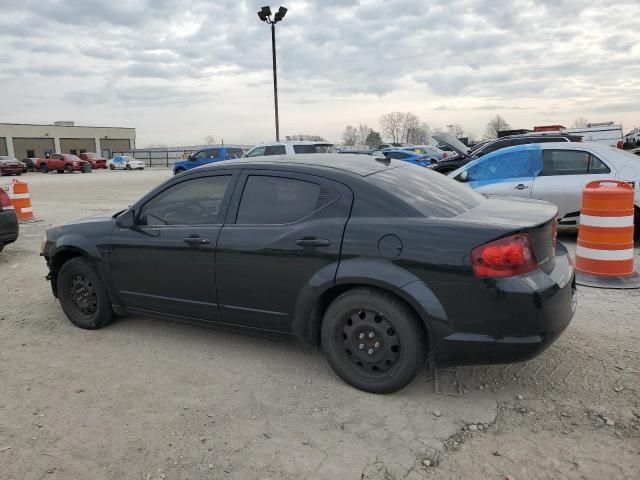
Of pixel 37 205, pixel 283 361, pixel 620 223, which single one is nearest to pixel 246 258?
pixel 283 361

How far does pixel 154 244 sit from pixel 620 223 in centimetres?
473

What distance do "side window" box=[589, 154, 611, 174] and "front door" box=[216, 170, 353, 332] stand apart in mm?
5612

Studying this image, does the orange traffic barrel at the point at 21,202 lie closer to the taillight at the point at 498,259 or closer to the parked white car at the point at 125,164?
the taillight at the point at 498,259

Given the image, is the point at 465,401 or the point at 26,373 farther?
the point at 26,373

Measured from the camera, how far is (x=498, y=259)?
9.48 feet

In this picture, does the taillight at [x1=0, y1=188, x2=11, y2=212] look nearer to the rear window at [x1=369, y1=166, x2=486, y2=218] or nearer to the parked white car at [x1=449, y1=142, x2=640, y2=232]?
the rear window at [x1=369, y1=166, x2=486, y2=218]

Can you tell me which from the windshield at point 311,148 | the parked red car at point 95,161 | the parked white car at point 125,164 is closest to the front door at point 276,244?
the windshield at point 311,148

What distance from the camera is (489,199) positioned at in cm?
407

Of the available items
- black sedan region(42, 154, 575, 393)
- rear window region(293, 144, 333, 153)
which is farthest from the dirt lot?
rear window region(293, 144, 333, 153)

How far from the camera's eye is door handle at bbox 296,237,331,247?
329 centimetres

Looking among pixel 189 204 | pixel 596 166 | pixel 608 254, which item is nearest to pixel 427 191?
pixel 189 204

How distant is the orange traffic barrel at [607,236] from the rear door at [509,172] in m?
2.14

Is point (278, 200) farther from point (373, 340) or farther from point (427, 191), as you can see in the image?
point (373, 340)

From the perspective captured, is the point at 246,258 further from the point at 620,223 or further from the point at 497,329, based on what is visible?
the point at 620,223
